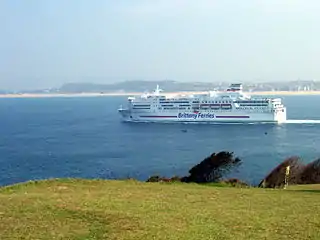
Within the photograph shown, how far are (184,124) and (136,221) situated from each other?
5700 centimetres

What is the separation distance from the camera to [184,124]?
63.8 m

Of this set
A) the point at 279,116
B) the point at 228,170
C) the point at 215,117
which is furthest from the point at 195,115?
the point at 228,170

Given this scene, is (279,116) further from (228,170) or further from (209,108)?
(228,170)

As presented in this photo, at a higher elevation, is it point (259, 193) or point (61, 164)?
point (259, 193)

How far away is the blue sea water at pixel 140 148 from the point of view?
32.8 m

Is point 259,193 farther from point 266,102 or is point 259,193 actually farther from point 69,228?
point 266,102

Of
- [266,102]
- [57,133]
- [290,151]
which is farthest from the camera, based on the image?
[266,102]

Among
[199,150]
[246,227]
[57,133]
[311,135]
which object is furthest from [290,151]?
[246,227]

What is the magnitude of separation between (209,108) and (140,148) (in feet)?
72.3

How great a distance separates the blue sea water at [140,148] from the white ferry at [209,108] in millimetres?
1982

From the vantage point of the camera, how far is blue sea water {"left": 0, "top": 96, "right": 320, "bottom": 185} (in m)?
32.8

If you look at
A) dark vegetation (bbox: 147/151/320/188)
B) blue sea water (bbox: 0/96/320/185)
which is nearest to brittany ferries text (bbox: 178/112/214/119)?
blue sea water (bbox: 0/96/320/185)

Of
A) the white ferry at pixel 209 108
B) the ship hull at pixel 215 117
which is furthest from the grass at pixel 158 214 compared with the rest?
the white ferry at pixel 209 108

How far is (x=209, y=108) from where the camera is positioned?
210 ft
